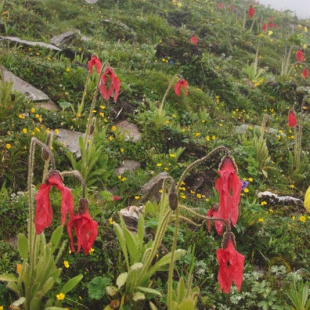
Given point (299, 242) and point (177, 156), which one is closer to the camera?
point (299, 242)

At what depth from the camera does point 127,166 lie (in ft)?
16.9

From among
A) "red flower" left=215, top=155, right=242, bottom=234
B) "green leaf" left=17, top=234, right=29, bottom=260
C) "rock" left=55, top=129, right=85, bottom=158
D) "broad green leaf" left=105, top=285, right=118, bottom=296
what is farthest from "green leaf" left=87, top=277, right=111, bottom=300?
"rock" left=55, top=129, right=85, bottom=158


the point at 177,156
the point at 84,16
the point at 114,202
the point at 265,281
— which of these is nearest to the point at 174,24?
the point at 84,16

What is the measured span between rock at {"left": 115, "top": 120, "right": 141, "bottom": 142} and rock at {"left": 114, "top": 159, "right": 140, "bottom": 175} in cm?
41

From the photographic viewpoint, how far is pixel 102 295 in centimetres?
277

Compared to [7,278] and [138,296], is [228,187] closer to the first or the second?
[138,296]

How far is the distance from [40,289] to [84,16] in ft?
33.7

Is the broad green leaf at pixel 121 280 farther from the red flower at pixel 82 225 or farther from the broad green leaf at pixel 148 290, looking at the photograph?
the red flower at pixel 82 225

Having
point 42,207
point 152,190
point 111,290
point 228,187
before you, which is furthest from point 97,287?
point 152,190

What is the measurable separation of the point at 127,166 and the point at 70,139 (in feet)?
2.83

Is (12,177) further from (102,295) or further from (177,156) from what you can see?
(177,156)

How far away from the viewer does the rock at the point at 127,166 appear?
4972 millimetres

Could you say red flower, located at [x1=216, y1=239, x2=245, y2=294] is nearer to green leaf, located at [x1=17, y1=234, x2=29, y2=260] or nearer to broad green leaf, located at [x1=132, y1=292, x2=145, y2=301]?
broad green leaf, located at [x1=132, y1=292, x2=145, y2=301]

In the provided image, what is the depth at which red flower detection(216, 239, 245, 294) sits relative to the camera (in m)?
1.99
